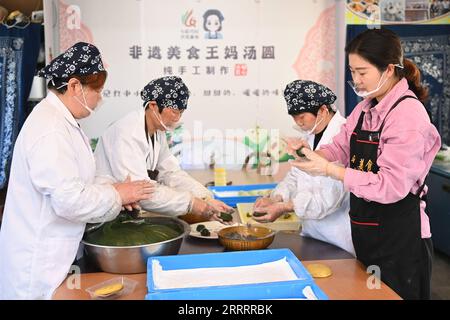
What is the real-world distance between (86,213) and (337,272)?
90 centimetres

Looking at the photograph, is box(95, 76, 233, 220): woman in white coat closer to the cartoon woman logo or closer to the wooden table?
the wooden table

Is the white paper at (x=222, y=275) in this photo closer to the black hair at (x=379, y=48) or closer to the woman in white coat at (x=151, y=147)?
the woman in white coat at (x=151, y=147)

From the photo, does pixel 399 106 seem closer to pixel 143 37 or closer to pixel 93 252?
pixel 93 252

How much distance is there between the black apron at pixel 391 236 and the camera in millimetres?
1710

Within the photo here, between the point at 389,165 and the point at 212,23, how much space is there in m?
3.25

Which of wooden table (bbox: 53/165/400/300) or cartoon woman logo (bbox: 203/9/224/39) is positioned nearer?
wooden table (bbox: 53/165/400/300)

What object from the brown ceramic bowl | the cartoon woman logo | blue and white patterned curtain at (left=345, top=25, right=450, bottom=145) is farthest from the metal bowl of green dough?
blue and white patterned curtain at (left=345, top=25, right=450, bottom=145)

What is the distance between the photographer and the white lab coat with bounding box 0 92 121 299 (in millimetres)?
1579

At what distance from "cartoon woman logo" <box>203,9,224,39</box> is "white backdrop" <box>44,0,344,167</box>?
0.12 ft

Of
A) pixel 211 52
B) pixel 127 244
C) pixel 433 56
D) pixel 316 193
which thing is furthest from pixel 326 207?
pixel 433 56

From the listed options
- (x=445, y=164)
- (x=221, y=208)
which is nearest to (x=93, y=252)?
(x=221, y=208)

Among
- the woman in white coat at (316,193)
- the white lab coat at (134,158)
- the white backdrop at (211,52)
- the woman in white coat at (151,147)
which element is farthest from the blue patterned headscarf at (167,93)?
the white backdrop at (211,52)

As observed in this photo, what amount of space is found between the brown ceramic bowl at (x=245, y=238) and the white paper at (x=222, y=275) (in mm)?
162
